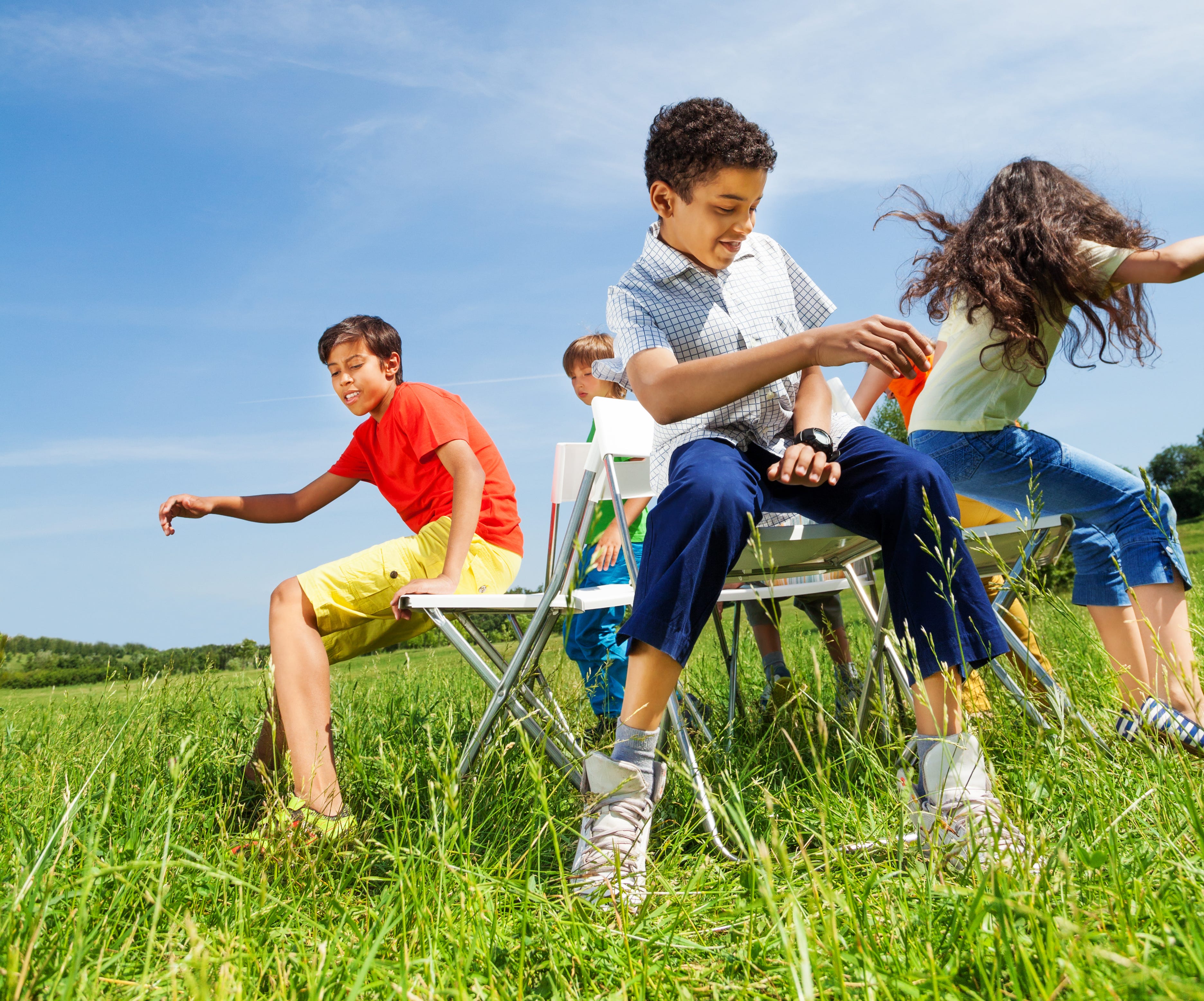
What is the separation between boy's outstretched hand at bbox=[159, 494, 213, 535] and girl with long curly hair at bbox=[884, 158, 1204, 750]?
8.72 ft

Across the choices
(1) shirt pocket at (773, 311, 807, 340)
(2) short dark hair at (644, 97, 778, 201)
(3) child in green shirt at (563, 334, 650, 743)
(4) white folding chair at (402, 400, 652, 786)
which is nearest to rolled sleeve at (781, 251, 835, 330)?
(1) shirt pocket at (773, 311, 807, 340)

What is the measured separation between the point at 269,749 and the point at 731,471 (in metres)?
1.87

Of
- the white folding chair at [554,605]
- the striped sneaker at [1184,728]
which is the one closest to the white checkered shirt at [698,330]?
the white folding chair at [554,605]

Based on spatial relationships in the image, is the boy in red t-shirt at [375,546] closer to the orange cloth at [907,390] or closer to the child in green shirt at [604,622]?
the child in green shirt at [604,622]

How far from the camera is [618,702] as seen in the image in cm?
351

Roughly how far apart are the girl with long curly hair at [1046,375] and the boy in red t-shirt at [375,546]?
5.23 ft

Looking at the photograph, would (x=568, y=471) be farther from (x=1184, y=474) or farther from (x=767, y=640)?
(x=1184, y=474)

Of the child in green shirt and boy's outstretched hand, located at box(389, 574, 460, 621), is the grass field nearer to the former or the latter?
boy's outstretched hand, located at box(389, 574, 460, 621)

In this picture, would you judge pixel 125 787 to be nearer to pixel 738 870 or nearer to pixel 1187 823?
pixel 738 870

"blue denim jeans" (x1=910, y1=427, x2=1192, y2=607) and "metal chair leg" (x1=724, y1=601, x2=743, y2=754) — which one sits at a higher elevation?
"blue denim jeans" (x1=910, y1=427, x2=1192, y2=607)

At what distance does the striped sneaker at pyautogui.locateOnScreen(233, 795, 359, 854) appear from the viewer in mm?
1807

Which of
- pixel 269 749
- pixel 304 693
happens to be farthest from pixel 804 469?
pixel 269 749

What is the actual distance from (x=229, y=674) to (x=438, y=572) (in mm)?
1488

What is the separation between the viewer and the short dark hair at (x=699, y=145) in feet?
7.39
